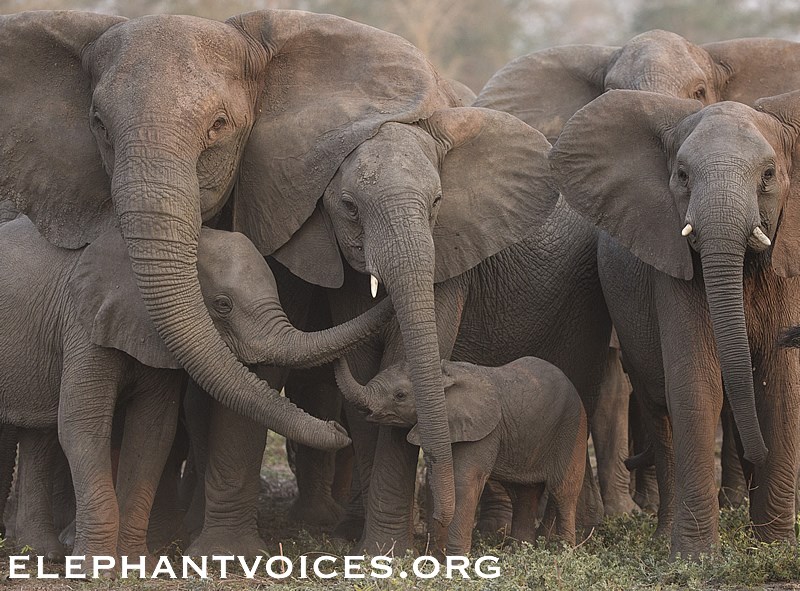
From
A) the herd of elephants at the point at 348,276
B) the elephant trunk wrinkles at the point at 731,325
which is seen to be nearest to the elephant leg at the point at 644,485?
the herd of elephants at the point at 348,276

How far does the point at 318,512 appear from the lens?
8.67 m

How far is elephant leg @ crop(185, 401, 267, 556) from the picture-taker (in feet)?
23.4

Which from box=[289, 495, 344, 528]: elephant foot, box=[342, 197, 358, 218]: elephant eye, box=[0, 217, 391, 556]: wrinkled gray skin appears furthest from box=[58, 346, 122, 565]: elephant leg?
box=[289, 495, 344, 528]: elephant foot

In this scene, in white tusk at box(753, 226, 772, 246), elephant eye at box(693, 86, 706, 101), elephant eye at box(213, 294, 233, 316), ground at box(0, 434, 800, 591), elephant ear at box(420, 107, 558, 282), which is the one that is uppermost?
elephant eye at box(693, 86, 706, 101)

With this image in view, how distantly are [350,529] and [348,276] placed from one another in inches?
58.8

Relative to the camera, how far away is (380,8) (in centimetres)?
2912

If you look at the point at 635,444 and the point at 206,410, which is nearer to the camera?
the point at 206,410

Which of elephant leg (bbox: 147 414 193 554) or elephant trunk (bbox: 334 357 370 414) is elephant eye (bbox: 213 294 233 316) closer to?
elephant trunk (bbox: 334 357 370 414)

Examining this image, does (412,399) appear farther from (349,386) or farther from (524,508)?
(524,508)

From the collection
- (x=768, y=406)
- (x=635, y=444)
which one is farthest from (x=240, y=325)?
(x=635, y=444)

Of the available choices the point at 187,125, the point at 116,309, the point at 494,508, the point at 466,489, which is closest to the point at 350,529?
the point at 494,508

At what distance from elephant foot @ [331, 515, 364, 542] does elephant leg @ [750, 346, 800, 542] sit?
1.95 metres

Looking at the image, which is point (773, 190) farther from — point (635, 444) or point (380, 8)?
point (380, 8)

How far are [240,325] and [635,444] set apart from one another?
13.8 ft
